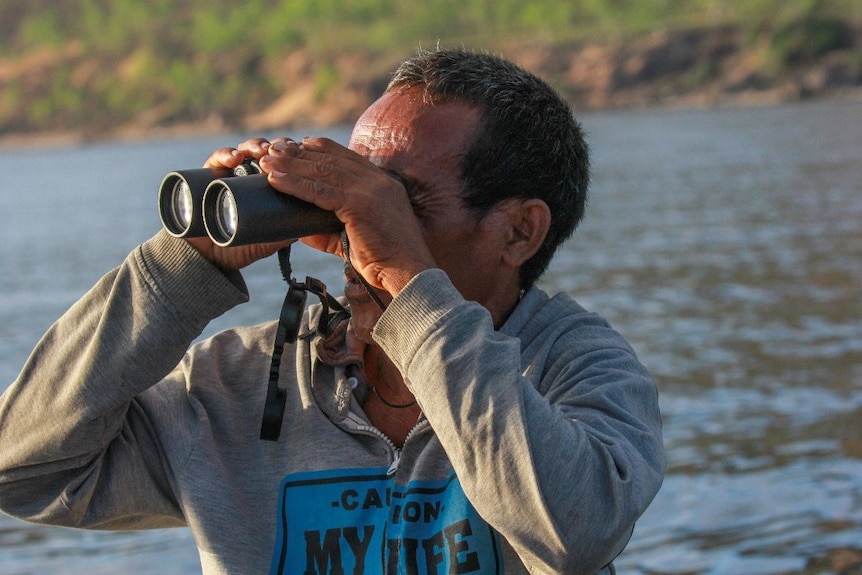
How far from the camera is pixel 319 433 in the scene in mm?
2354

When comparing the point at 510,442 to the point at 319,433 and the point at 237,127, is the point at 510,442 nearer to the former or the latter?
the point at 319,433

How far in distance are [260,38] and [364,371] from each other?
104020 mm

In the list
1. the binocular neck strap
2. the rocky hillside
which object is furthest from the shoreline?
the binocular neck strap

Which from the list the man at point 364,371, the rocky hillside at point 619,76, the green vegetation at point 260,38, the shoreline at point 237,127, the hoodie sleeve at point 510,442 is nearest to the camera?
the hoodie sleeve at point 510,442

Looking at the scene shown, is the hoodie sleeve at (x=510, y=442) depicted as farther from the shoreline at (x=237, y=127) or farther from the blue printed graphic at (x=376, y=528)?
the shoreline at (x=237, y=127)

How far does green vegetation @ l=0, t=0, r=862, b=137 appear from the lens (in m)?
76.6

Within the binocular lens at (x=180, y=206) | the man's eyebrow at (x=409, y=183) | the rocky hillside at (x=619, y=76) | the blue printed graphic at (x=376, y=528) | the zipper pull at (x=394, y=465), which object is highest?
the rocky hillside at (x=619, y=76)

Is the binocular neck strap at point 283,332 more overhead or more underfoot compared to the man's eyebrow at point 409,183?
more underfoot

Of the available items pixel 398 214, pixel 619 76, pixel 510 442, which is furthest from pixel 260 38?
pixel 510 442

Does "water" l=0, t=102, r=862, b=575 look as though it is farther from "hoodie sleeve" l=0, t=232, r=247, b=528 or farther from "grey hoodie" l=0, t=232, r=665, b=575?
"hoodie sleeve" l=0, t=232, r=247, b=528

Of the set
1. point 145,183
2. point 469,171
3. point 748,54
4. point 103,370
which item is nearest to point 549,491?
point 469,171

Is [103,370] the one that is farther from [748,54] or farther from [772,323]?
[748,54]

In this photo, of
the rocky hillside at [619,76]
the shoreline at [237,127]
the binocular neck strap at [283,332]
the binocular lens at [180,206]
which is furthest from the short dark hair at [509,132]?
the rocky hillside at [619,76]

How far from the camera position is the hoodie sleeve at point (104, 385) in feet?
7.37
